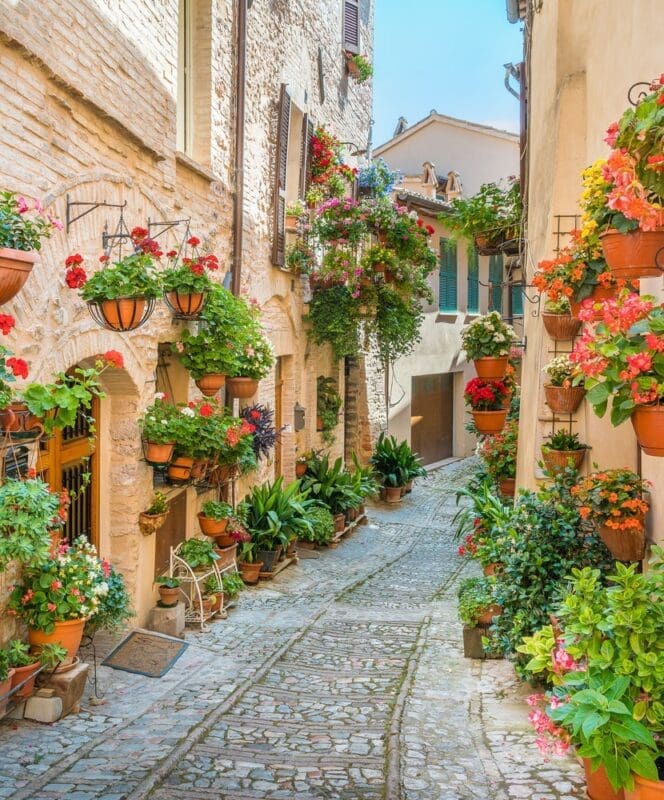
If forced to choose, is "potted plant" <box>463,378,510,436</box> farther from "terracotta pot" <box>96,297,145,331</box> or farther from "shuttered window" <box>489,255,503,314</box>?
"shuttered window" <box>489,255,503,314</box>

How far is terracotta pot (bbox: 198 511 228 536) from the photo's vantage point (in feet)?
29.1

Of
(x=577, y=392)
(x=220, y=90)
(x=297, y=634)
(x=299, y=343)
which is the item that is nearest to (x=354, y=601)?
(x=297, y=634)

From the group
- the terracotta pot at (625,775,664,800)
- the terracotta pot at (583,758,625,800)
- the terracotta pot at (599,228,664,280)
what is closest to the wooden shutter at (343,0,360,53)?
the terracotta pot at (599,228,664,280)

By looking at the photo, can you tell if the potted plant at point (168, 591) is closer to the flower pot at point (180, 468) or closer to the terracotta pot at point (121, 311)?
the flower pot at point (180, 468)

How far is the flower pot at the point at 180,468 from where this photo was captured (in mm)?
7605

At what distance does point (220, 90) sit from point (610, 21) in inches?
183

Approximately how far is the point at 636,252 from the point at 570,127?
414 centimetres

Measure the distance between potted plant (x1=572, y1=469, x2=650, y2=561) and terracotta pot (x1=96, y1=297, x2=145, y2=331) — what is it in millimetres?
Result: 3164

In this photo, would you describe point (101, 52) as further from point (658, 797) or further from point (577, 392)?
point (658, 797)

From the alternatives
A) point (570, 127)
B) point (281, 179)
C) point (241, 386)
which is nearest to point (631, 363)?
point (570, 127)

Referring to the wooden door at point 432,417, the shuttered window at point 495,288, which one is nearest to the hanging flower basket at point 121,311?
the wooden door at point 432,417

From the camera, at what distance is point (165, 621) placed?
752 cm

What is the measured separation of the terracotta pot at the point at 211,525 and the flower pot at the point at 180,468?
1.28 metres

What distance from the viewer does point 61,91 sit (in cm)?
559
